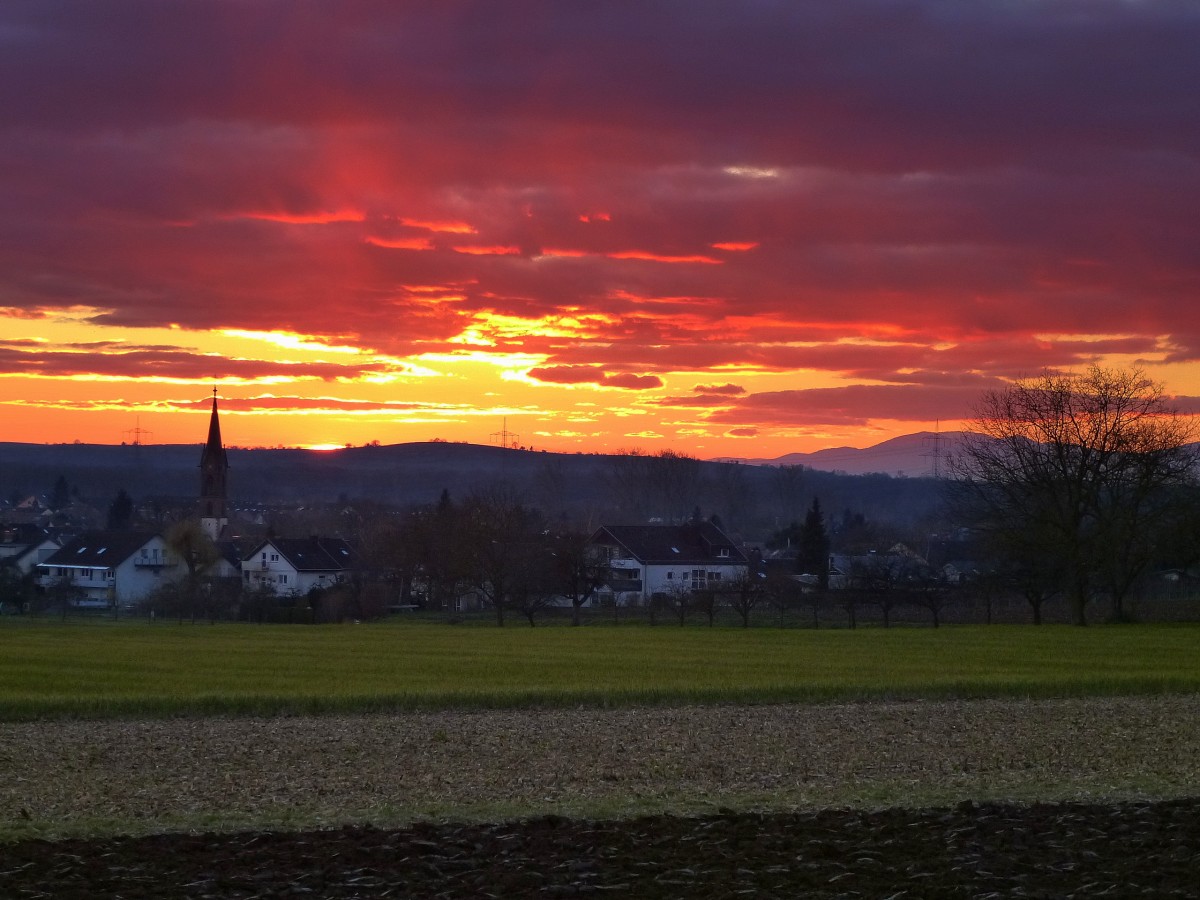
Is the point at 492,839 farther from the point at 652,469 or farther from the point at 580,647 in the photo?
the point at 652,469

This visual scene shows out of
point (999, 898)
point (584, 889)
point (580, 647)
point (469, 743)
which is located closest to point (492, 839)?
point (584, 889)

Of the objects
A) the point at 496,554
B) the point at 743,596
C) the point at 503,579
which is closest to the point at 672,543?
the point at 496,554

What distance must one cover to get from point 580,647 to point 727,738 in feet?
78.9

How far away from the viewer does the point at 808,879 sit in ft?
35.1

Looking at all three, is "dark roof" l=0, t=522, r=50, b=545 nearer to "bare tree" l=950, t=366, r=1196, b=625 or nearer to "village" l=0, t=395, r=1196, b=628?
"village" l=0, t=395, r=1196, b=628

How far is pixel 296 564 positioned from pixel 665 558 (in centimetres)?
2830

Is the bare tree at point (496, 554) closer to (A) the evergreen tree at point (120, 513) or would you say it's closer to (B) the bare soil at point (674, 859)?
(B) the bare soil at point (674, 859)

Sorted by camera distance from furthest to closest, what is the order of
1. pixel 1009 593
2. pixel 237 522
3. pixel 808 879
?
pixel 237 522, pixel 1009 593, pixel 808 879

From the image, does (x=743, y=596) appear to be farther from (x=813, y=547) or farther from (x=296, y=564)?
(x=296, y=564)

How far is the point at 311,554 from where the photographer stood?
4058 inches

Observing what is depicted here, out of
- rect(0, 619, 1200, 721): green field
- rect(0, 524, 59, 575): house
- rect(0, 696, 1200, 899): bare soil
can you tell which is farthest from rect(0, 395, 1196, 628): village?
rect(0, 696, 1200, 899): bare soil

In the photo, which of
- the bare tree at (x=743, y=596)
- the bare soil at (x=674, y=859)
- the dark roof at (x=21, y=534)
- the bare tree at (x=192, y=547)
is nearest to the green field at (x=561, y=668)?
the bare tree at (x=743, y=596)

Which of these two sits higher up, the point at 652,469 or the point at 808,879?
the point at 652,469

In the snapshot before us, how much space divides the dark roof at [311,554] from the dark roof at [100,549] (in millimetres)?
9732
